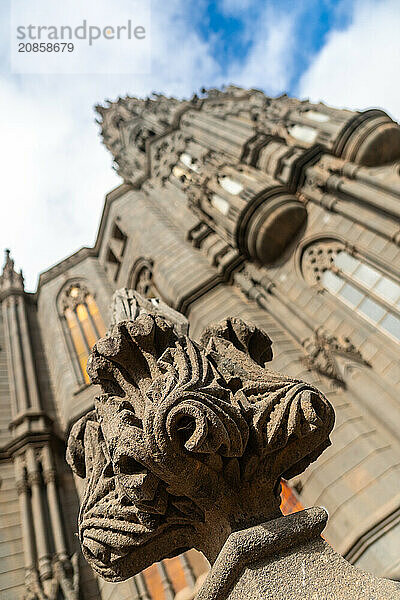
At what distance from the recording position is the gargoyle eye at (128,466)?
2.47 metres

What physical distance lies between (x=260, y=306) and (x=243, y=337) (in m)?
8.65

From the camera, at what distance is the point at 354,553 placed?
6734 millimetres

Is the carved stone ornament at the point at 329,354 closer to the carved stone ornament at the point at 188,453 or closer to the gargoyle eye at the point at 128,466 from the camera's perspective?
the carved stone ornament at the point at 188,453

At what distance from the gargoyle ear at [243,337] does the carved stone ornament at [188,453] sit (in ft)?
1.62

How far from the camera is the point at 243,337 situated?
3.65 metres

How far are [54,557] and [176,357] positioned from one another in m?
9.83

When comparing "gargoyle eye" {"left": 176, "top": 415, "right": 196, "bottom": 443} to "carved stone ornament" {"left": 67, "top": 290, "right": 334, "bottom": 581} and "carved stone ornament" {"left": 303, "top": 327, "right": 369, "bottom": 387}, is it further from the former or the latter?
"carved stone ornament" {"left": 303, "top": 327, "right": 369, "bottom": 387}

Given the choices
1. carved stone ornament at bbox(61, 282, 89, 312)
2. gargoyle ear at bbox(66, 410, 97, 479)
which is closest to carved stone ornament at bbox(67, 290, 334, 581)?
gargoyle ear at bbox(66, 410, 97, 479)

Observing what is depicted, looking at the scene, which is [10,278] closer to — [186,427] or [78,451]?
[78,451]

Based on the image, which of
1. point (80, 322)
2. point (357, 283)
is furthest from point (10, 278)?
point (357, 283)

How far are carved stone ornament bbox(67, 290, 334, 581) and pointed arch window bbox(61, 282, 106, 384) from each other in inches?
538

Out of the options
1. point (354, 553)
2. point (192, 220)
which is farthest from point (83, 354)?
point (354, 553)

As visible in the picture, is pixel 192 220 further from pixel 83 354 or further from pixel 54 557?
pixel 54 557

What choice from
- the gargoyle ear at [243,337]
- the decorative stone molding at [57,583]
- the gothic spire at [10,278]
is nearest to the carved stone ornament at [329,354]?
the gargoyle ear at [243,337]
